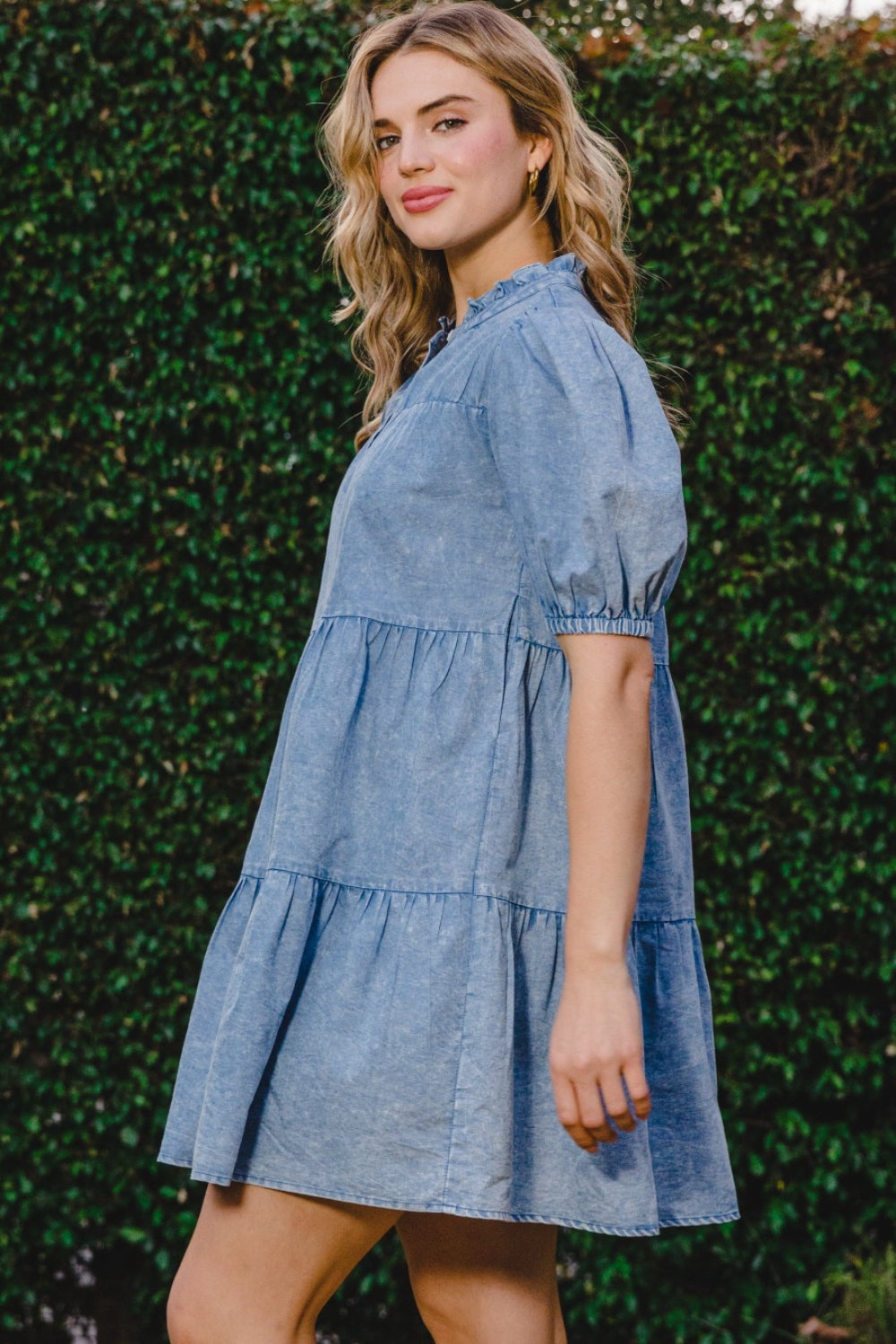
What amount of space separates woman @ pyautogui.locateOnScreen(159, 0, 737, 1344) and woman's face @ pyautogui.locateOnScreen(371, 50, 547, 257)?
12cm

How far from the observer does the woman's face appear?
5.26 feet

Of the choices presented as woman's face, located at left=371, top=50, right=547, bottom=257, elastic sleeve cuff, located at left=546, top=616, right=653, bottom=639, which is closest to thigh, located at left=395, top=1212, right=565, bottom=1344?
elastic sleeve cuff, located at left=546, top=616, right=653, bottom=639

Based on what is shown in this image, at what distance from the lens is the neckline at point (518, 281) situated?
154 cm

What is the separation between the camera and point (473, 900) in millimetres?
1332

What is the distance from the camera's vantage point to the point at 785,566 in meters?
3.23

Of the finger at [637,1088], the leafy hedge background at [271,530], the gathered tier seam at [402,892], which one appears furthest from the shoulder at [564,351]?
the leafy hedge background at [271,530]

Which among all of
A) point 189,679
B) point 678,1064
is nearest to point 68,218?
point 189,679

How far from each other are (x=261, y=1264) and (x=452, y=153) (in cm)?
126

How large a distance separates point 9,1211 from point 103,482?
5.85 feet

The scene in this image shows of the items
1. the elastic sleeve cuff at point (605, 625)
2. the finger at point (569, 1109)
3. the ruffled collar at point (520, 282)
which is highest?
the ruffled collar at point (520, 282)

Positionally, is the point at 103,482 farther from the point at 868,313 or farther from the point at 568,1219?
the point at 568,1219

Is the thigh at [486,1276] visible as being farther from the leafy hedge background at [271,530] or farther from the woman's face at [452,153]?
the leafy hedge background at [271,530]

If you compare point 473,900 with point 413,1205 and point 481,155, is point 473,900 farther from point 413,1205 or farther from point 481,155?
point 481,155

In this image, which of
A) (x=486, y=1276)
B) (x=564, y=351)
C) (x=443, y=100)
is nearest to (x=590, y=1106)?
(x=486, y=1276)
